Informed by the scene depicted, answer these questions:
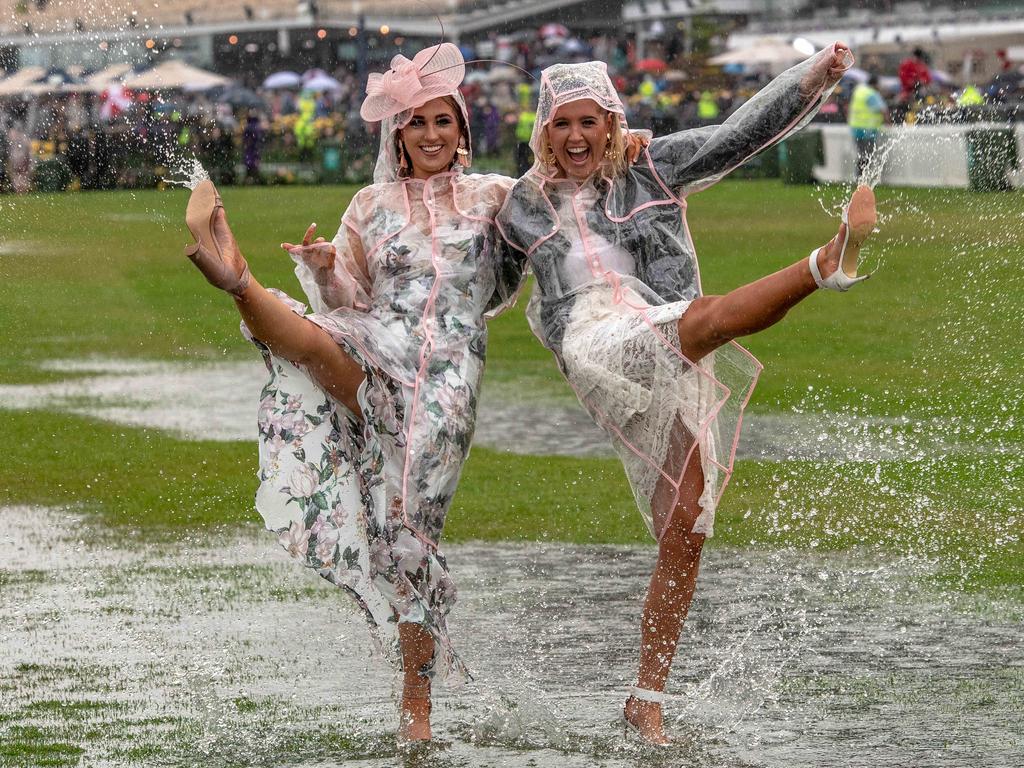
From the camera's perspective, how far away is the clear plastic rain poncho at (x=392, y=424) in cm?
504

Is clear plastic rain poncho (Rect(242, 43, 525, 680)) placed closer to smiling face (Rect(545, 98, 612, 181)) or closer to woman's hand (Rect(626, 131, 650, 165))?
smiling face (Rect(545, 98, 612, 181))

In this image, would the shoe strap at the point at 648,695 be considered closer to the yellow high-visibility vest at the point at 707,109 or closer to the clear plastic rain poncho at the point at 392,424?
the clear plastic rain poncho at the point at 392,424

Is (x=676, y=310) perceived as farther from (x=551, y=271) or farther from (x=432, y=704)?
(x=432, y=704)

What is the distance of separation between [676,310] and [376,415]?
0.93 m

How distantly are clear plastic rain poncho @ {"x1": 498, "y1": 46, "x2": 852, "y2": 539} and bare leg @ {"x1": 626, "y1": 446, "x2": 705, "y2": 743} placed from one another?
0.01m

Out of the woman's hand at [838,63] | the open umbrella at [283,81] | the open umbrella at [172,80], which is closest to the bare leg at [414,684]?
the woman's hand at [838,63]

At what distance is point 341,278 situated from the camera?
5.22 meters

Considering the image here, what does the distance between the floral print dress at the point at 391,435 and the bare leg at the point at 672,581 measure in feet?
1.83

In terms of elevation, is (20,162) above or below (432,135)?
below

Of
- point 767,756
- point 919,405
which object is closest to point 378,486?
point 767,756

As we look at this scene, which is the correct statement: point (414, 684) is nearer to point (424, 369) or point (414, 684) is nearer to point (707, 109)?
point (424, 369)

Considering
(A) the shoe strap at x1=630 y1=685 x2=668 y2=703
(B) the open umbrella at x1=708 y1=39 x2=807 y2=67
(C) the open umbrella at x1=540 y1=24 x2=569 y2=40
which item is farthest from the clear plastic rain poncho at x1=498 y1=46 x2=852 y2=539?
(C) the open umbrella at x1=540 y1=24 x2=569 y2=40

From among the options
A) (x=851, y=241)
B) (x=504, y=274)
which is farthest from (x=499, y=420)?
(x=851, y=241)

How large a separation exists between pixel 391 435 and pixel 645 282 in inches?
35.0
